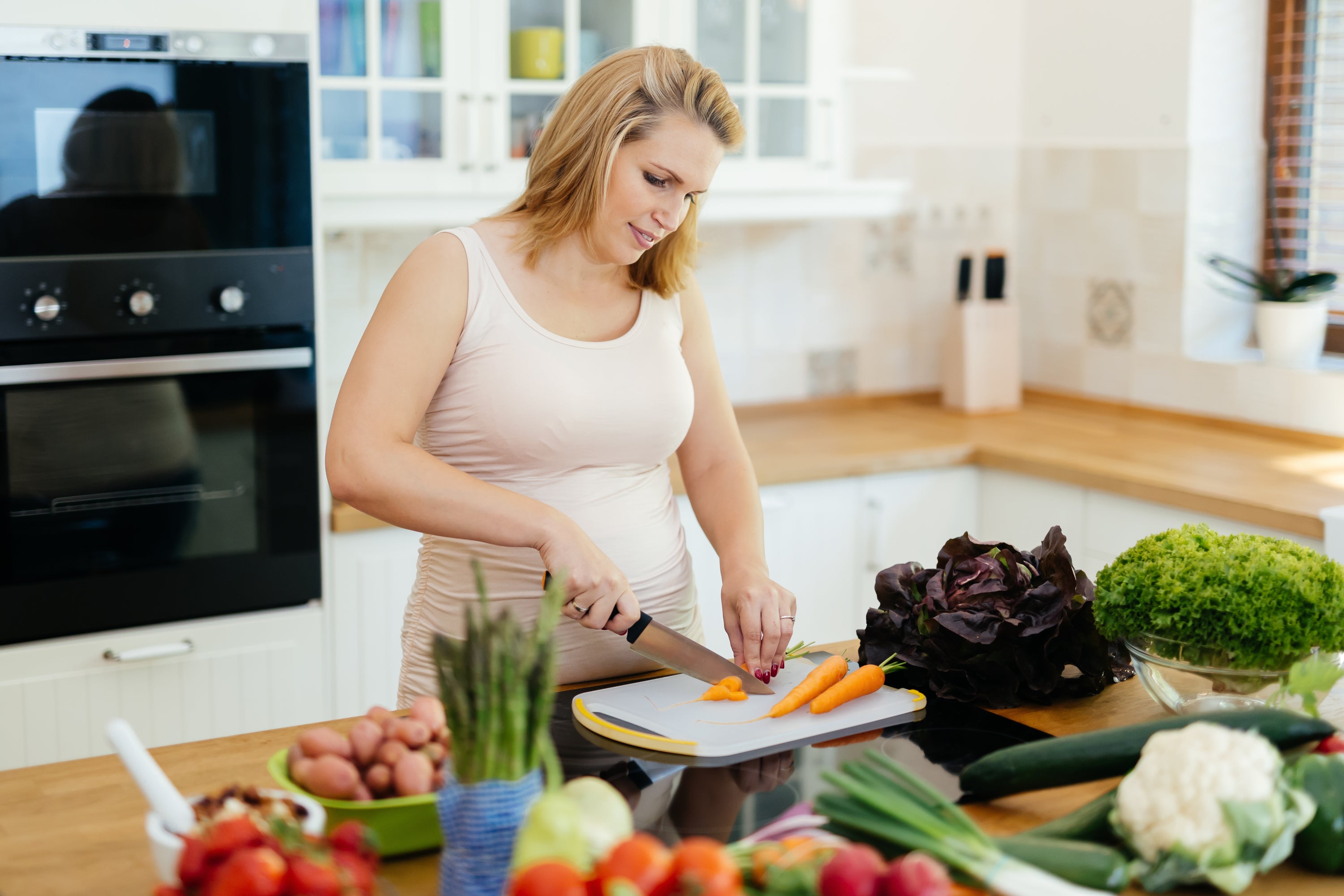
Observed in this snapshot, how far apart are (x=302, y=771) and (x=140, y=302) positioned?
1418 mm

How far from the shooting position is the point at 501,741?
0.86 metres

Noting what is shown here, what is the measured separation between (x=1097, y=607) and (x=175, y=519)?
1.63 meters

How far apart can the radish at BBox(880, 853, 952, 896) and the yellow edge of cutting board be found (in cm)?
43

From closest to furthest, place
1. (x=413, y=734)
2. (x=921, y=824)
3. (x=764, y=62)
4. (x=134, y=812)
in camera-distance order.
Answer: (x=921, y=824) < (x=413, y=734) < (x=134, y=812) < (x=764, y=62)

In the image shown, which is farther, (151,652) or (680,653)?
(151,652)

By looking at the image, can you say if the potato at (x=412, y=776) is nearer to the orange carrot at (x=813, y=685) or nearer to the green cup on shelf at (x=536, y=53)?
the orange carrot at (x=813, y=685)

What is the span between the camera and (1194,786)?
39.6 inches

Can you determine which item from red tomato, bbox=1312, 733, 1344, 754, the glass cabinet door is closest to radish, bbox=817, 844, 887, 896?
red tomato, bbox=1312, 733, 1344, 754

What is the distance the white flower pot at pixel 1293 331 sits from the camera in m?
3.08

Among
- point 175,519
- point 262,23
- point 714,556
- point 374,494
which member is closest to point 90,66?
point 262,23

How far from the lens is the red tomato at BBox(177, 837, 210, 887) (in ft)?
2.72

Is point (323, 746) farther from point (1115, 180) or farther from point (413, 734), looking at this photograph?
point (1115, 180)

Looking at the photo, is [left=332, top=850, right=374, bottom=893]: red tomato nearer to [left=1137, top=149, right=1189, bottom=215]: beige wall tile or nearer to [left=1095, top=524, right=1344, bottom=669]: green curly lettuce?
[left=1095, top=524, right=1344, bottom=669]: green curly lettuce

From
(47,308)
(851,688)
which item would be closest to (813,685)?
(851,688)
